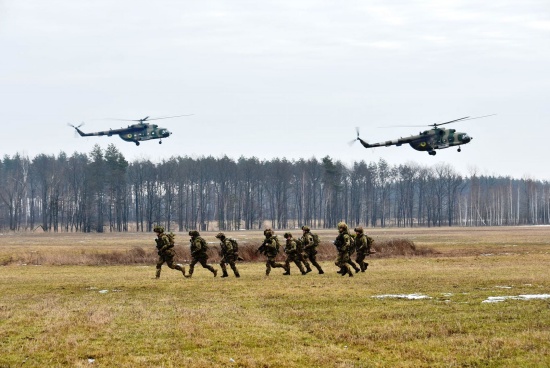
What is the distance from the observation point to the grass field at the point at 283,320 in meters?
13.4

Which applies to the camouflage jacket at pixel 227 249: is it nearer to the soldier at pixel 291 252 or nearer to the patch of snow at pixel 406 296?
the soldier at pixel 291 252

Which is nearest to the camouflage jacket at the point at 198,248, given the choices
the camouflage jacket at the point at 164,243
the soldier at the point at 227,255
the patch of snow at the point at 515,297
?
the soldier at the point at 227,255

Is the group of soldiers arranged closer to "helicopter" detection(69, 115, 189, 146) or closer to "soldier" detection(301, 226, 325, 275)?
"soldier" detection(301, 226, 325, 275)

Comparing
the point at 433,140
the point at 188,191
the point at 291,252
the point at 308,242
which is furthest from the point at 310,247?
the point at 188,191

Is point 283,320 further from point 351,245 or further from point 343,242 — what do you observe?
point 351,245

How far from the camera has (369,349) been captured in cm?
1401

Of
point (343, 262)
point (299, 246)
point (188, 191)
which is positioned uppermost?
point (188, 191)

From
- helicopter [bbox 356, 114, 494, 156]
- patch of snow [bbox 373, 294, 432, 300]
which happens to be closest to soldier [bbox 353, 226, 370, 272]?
patch of snow [bbox 373, 294, 432, 300]

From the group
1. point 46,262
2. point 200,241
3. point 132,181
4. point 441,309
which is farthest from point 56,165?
point 441,309

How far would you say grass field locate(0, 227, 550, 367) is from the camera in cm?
1338

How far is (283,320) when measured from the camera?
58.1 feet

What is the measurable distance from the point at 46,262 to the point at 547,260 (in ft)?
88.1

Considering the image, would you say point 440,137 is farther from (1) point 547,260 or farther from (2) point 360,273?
(2) point 360,273

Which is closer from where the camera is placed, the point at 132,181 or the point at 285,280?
the point at 285,280
